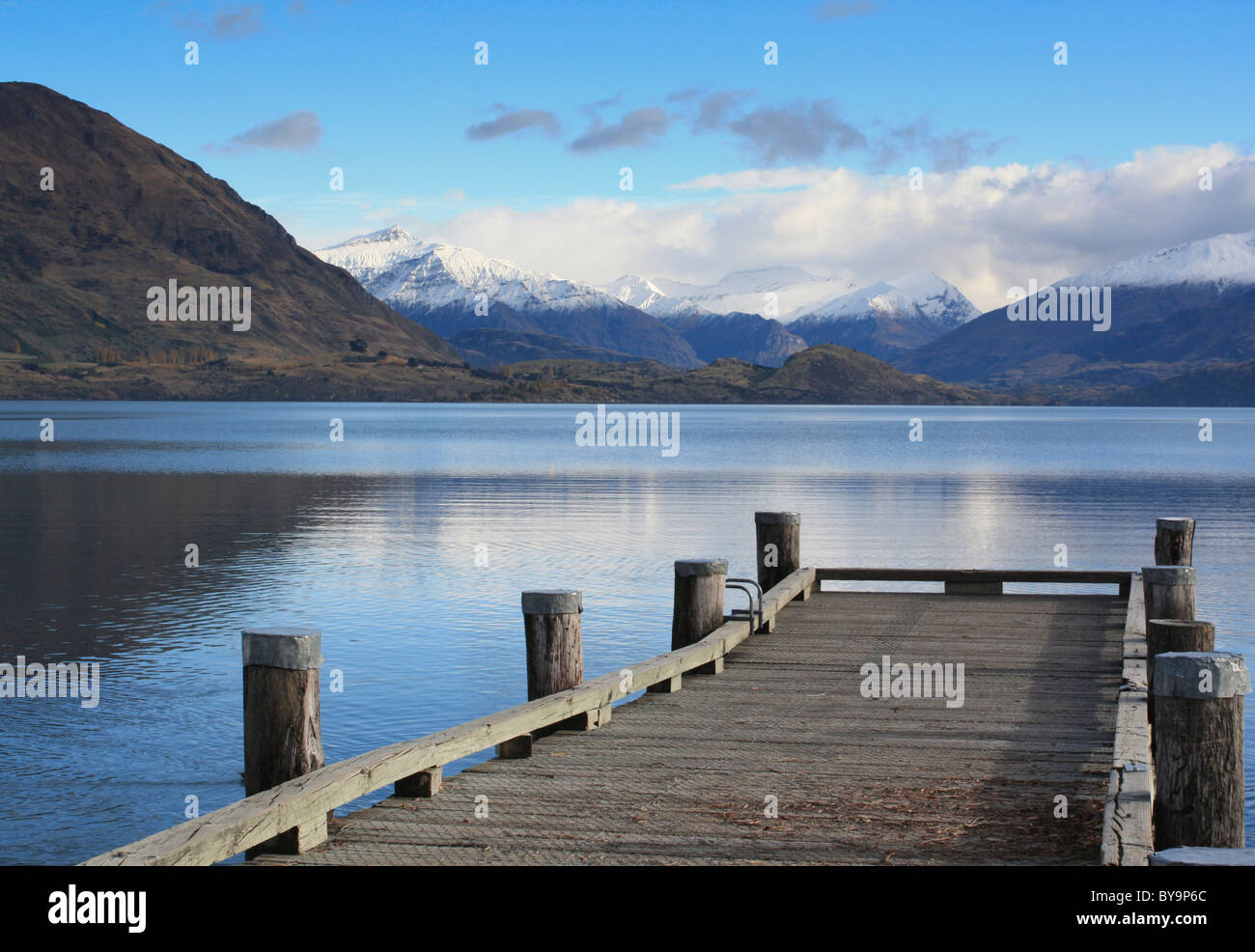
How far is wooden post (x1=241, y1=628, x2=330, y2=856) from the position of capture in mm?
9477

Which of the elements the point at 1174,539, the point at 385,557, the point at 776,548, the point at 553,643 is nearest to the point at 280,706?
the point at 553,643

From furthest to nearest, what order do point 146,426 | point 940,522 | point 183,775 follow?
1. point 146,426
2. point 940,522
3. point 183,775

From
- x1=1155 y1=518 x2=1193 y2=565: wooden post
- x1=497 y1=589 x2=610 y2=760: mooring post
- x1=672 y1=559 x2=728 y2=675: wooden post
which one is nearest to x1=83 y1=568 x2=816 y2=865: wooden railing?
x1=497 y1=589 x2=610 y2=760: mooring post

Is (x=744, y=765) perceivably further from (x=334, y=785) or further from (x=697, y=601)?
(x=697, y=601)

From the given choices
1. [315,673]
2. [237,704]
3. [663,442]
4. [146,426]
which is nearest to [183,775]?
[237,704]

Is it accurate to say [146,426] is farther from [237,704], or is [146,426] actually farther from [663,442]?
[237,704]

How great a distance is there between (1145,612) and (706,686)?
5.97 metres

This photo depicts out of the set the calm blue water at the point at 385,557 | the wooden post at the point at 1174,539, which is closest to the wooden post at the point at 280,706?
the calm blue water at the point at 385,557

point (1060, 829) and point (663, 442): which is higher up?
point (663, 442)

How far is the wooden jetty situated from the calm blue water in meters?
3.88

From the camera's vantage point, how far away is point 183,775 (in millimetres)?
16422

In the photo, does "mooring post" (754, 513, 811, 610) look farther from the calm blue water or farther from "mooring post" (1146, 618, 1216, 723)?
"mooring post" (1146, 618, 1216, 723)

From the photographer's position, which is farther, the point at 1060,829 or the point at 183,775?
the point at 183,775

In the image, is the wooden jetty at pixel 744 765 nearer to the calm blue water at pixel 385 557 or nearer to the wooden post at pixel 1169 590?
the wooden post at pixel 1169 590
